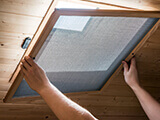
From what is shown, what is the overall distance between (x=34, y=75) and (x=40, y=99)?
1.82 feet

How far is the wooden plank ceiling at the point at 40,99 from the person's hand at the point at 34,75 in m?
0.17

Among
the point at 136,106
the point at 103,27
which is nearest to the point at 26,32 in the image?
the point at 103,27

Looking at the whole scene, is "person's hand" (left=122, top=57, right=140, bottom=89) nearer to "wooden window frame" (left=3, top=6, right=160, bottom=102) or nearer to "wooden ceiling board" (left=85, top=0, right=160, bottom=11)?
"wooden window frame" (left=3, top=6, right=160, bottom=102)

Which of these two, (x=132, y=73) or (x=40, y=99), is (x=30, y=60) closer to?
(x=40, y=99)

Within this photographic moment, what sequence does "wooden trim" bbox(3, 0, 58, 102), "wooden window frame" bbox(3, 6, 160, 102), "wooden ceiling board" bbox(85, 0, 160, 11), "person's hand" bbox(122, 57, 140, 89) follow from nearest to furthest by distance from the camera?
"wooden window frame" bbox(3, 6, 160, 102) → "wooden trim" bbox(3, 0, 58, 102) → "wooden ceiling board" bbox(85, 0, 160, 11) → "person's hand" bbox(122, 57, 140, 89)

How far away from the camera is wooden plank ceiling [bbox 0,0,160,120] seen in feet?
3.73

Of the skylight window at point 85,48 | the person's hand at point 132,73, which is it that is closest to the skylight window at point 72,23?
the skylight window at point 85,48

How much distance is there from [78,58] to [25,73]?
333mm

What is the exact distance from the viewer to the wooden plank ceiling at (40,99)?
114cm

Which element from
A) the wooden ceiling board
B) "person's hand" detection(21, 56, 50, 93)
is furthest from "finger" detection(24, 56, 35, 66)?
the wooden ceiling board

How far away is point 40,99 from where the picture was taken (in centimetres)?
161

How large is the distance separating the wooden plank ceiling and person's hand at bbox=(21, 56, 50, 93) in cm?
17

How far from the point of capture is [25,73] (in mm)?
1141

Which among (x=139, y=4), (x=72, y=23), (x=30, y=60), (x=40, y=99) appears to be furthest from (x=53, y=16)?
(x=40, y=99)
